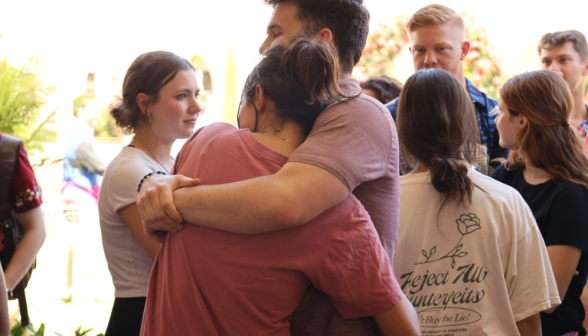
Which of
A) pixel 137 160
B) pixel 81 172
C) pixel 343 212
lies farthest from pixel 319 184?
pixel 81 172

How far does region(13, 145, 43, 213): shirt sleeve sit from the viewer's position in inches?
82.5

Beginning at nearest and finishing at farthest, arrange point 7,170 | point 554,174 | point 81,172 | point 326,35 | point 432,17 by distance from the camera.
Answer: point 326,35
point 554,174
point 7,170
point 432,17
point 81,172

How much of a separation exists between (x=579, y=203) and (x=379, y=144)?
3.39ft

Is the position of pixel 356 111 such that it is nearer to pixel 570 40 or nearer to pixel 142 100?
pixel 142 100

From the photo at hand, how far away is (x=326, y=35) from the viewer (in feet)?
4.01

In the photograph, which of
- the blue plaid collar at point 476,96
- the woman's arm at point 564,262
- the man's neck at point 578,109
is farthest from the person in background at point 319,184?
the man's neck at point 578,109

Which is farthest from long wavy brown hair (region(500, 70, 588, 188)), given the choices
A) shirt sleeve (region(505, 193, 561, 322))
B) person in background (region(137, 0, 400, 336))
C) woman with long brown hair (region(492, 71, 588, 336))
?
person in background (region(137, 0, 400, 336))

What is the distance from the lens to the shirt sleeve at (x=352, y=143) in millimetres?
964

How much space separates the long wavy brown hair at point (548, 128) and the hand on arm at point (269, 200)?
46.2 inches

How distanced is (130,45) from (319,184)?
577 cm

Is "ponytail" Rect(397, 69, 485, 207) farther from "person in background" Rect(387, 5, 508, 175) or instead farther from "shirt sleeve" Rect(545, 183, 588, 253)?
"person in background" Rect(387, 5, 508, 175)

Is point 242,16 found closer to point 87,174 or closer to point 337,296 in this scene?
point 87,174

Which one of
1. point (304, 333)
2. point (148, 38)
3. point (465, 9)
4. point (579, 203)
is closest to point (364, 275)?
point (304, 333)

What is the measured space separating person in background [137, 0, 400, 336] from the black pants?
0.85 m
